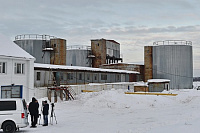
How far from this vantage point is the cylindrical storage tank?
54156 mm

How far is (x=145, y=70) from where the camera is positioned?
5725 cm

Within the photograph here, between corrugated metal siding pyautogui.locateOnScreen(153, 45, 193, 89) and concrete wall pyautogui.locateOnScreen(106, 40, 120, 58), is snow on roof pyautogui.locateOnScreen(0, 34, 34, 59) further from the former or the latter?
concrete wall pyautogui.locateOnScreen(106, 40, 120, 58)

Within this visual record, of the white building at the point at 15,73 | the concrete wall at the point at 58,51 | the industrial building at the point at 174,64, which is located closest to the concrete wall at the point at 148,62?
the industrial building at the point at 174,64

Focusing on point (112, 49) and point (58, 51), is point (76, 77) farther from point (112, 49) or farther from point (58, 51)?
point (112, 49)

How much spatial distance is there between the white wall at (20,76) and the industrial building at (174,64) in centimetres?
3278

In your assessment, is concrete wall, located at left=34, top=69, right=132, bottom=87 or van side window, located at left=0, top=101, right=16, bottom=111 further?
concrete wall, located at left=34, top=69, right=132, bottom=87

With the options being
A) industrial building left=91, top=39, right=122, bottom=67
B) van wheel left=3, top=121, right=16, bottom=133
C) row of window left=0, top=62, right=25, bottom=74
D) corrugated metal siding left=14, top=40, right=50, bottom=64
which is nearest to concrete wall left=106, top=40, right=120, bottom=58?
industrial building left=91, top=39, right=122, bottom=67

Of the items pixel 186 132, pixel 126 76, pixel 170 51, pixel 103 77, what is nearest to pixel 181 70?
pixel 170 51

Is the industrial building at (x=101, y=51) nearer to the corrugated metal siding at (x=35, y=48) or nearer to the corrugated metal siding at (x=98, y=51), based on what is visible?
the corrugated metal siding at (x=98, y=51)

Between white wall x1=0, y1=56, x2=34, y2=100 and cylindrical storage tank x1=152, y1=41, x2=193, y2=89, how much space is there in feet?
108

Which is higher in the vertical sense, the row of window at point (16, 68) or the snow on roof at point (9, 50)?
the snow on roof at point (9, 50)

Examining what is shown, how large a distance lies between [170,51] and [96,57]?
1770 centimetres

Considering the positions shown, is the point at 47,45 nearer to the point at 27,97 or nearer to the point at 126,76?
the point at 126,76

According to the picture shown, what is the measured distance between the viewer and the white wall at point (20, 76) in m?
27.1
